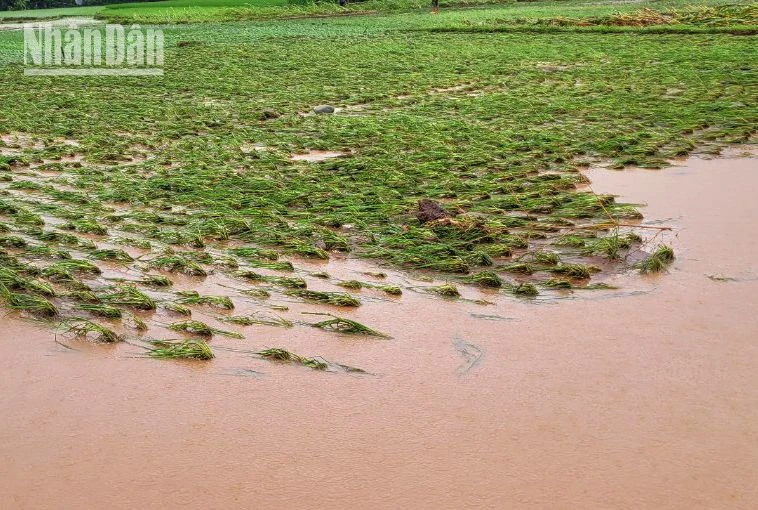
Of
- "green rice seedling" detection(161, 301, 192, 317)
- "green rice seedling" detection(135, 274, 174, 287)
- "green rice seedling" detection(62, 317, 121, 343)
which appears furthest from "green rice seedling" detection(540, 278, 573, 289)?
"green rice seedling" detection(62, 317, 121, 343)

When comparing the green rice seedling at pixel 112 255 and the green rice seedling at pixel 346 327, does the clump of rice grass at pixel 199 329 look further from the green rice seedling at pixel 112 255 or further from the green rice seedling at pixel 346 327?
the green rice seedling at pixel 112 255

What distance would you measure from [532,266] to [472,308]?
29.9 inches

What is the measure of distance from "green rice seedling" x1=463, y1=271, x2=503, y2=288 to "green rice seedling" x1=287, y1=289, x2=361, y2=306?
2.60 ft

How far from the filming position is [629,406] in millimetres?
3838

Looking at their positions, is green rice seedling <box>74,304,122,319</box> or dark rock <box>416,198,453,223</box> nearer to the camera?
green rice seedling <box>74,304,122,319</box>

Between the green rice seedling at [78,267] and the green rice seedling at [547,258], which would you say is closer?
the green rice seedling at [547,258]

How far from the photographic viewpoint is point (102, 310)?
4992 mm

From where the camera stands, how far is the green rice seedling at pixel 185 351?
4.45 meters

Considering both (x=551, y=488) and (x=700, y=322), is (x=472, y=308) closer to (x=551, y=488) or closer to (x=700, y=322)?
(x=700, y=322)

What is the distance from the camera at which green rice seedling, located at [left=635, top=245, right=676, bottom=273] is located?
5.39m

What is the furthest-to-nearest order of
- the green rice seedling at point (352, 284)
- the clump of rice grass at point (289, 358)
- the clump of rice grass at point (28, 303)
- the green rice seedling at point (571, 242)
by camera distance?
the green rice seedling at point (571, 242) → the green rice seedling at point (352, 284) → the clump of rice grass at point (28, 303) → the clump of rice grass at point (289, 358)

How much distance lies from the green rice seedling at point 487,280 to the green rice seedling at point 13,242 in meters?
3.52

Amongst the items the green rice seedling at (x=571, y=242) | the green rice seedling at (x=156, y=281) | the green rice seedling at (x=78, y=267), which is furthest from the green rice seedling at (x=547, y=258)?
the green rice seedling at (x=78, y=267)

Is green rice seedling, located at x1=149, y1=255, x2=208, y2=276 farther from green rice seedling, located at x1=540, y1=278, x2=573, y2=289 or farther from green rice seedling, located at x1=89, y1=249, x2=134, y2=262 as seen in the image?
green rice seedling, located at x1=540, y1=278, x2=573, y2=289
